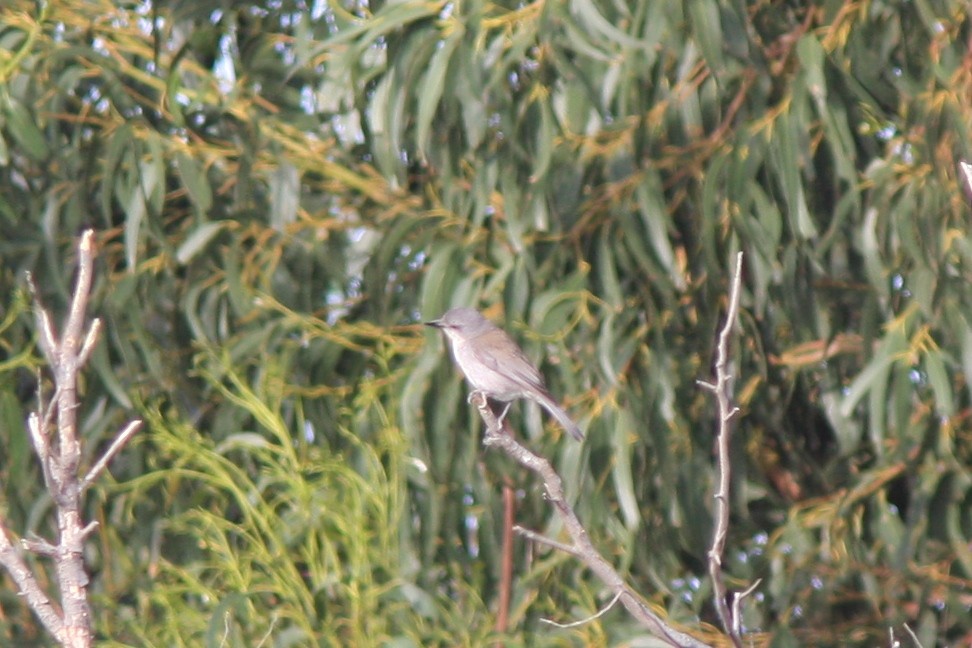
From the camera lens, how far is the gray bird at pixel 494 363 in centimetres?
377

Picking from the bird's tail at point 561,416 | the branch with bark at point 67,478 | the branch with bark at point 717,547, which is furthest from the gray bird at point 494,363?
the branch with bark at point 67,478

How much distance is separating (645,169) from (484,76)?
431 millimetres

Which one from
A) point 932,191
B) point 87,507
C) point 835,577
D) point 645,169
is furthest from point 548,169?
point 87,507

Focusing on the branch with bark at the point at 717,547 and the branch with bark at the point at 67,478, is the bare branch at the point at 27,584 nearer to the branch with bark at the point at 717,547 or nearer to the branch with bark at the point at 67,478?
the branch with bark at the point at 67,478

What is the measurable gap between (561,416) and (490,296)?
0.36 m

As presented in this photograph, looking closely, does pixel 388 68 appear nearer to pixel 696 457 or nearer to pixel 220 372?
pixel 220 372

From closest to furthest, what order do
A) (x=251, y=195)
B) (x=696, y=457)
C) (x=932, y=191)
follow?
(x=932, y=191) → (x=696, y=457) → (x=251, y=195)

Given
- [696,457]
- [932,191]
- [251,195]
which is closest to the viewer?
[932,191]

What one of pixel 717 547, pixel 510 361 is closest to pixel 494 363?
pixel 510 361

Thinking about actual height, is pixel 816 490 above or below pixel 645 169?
below

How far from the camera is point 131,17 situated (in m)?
4.38

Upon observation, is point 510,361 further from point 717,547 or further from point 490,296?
point 717,547

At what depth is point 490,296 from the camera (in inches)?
153

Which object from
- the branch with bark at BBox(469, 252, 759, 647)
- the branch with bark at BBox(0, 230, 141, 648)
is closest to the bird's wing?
the branch with bark at BBox(469, 252, 759, 647)
